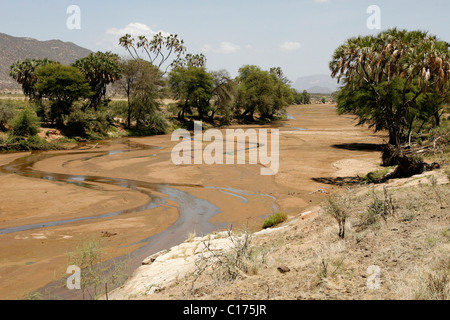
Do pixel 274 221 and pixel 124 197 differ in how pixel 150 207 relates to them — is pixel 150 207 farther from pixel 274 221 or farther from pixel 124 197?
pixel 274 221

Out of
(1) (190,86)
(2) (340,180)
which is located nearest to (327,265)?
(2) (340,180)

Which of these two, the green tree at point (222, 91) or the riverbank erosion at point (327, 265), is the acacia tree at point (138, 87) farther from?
the riverbank erosion at point (327, 265)

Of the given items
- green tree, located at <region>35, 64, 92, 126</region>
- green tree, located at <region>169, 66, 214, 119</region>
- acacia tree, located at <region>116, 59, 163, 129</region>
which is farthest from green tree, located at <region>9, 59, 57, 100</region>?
green tree, located at <region>169, 66, 214, 119</region>

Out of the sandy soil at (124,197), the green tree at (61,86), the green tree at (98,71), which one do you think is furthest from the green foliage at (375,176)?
the green tree at (98,71)

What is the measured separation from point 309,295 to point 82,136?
139 feet

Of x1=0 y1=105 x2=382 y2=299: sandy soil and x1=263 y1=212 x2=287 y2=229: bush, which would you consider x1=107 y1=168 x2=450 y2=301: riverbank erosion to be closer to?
x1=263 y1=212 x2=287 y2=229: bush

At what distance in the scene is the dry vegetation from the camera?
5699 mm

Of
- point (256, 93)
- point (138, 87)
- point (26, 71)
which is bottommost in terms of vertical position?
point (138, 87)

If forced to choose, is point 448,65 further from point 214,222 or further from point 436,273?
point 436,273

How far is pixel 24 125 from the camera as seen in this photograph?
37.0 meters

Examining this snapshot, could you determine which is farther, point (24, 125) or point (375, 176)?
point (24, 125)

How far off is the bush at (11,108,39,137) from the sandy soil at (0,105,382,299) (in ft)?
19.6

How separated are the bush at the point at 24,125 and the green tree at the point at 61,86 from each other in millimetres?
5635

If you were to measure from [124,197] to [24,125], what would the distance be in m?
25.5
